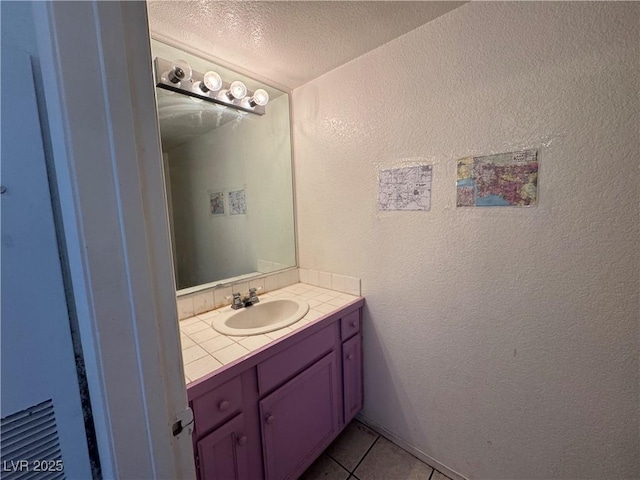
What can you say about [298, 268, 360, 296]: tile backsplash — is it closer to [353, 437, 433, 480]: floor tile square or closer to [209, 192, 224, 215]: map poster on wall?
[209, 192, 224, 215]: map poster on wall

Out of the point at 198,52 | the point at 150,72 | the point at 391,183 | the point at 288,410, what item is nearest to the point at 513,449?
the point at 288,410

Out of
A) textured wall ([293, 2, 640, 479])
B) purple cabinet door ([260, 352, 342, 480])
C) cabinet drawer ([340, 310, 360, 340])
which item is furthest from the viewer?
cabinet drawer ([340, 310, 360, 340])

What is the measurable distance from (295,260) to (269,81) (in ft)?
3.81

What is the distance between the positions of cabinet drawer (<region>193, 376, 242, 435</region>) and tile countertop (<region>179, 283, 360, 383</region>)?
0.08 m

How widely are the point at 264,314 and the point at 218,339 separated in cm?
42

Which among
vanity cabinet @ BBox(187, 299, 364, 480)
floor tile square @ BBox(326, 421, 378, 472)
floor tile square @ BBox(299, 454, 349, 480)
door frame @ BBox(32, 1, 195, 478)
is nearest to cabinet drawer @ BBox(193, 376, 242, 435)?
vanity cabinet @ BBox(187, 299, 364, 480)

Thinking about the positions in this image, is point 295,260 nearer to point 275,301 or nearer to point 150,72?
point 275,301

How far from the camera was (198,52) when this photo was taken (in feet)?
4.25

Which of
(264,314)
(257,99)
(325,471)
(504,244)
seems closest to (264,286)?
→ (264,314)

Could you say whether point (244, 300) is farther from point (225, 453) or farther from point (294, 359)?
point (225, 453)

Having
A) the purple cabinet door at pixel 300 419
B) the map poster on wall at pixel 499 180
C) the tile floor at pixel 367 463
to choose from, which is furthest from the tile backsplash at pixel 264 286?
the tile floor at pixel 367 463

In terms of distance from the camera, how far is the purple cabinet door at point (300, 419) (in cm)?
109

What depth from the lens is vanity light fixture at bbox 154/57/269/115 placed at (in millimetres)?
1222

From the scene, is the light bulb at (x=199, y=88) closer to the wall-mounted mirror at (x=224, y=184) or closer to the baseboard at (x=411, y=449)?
the wall-mounted mirror at (x=224, y=184)
